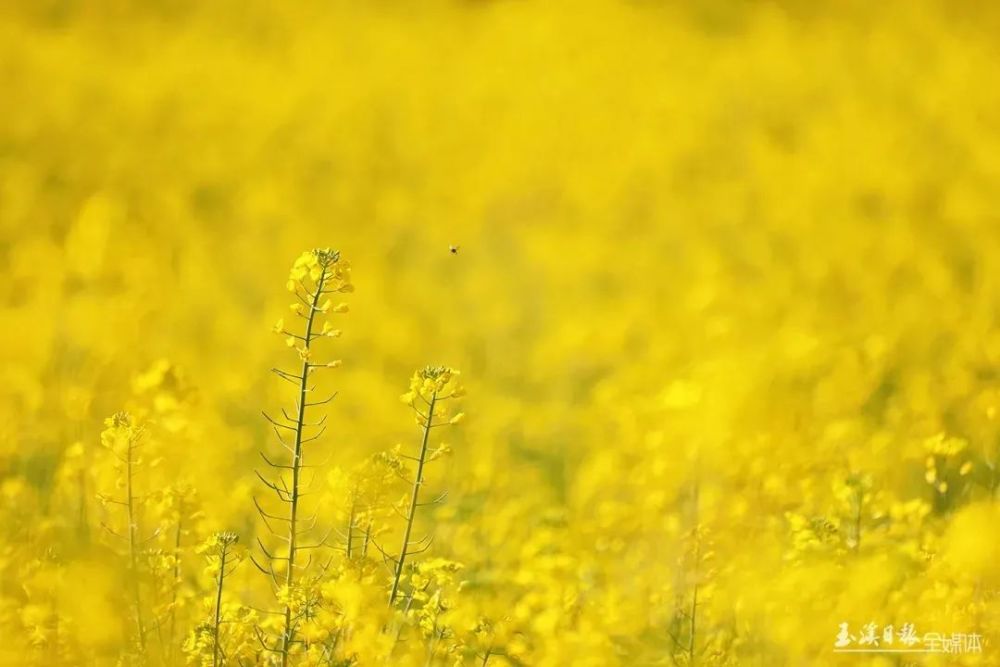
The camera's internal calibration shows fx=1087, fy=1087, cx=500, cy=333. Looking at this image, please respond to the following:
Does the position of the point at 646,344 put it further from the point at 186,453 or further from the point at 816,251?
the point at 186,453

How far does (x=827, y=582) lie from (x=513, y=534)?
25.9 inches

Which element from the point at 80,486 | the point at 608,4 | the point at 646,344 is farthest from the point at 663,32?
the point at 80,486

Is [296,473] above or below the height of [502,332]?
below

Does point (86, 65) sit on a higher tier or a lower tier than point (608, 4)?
lower

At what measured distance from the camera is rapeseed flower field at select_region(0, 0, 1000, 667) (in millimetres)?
1931

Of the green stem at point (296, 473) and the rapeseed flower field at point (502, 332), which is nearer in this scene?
the green stem at point (296, 473)

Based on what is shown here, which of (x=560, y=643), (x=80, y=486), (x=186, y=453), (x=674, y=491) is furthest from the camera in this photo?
(x=674, y=491)

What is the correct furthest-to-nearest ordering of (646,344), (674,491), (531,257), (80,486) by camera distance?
(531,257), (646,344), (674,491), (80,486)

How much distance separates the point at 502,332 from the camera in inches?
115

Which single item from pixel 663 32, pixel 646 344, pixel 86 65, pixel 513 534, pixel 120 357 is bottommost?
pixel 513 534

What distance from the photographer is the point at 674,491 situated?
2395 mm

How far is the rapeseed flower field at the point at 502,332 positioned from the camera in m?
1.93

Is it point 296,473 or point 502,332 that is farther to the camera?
point 502,332

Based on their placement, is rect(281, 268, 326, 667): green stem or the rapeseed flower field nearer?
rect(281, 268, 326, 667): green stem
